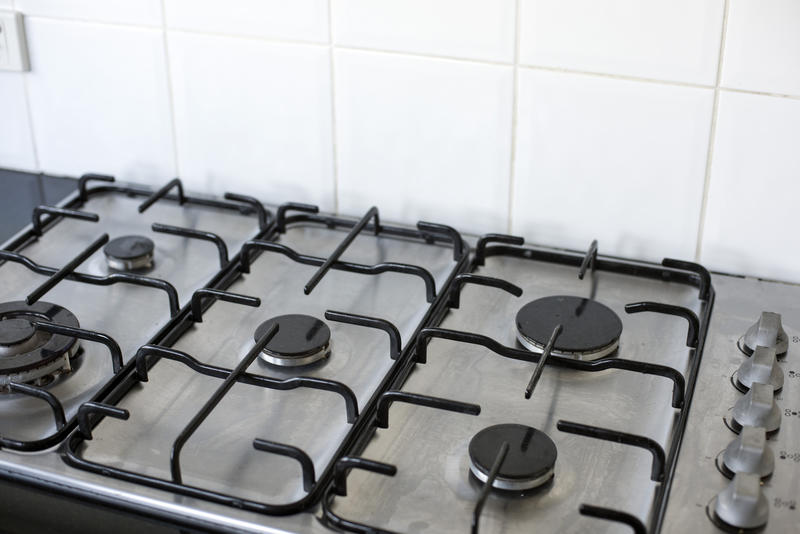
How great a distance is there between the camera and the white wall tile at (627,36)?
3.73 feet

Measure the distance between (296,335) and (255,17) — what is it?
448 mm

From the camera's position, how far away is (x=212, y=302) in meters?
1.24

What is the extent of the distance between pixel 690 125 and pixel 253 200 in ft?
1.91

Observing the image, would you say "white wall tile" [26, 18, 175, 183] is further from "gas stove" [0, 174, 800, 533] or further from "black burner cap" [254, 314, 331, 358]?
"black burner cap" [254, 314, 331, 358]

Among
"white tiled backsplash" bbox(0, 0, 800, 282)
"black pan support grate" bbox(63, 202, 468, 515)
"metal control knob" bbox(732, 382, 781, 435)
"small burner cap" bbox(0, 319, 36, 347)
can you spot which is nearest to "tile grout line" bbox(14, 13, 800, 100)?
"white tiled backsplash" bbox(0, 0, 800, 282)

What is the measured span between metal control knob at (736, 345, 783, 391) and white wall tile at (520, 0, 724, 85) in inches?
12.7

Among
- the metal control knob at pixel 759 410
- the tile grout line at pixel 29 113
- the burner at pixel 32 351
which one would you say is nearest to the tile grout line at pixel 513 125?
the metal control knob at pixel 759 410

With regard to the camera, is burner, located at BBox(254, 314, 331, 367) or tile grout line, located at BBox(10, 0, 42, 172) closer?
burner, located at BBox(254, 314, 331, 367)

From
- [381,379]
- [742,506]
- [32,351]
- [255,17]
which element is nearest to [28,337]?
[32,351]

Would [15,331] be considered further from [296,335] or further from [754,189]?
[754,189]

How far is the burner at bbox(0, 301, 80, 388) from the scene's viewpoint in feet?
3.50

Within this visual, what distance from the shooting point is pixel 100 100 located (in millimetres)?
1467

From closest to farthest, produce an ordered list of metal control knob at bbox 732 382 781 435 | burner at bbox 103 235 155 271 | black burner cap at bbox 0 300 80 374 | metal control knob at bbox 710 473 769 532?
metal control knob at bbox 710 473 769 532 < metal control knob at bbox 732 382 781 435 < black burner cap at bbox 0 300 80 374 < burner at bbox 103 235 155 271

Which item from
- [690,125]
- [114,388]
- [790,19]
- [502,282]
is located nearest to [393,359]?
[502,282]
